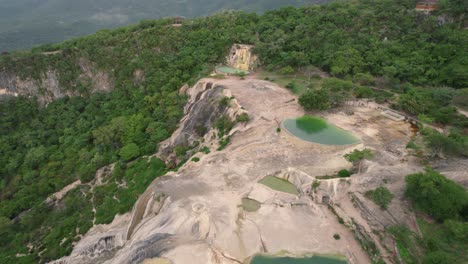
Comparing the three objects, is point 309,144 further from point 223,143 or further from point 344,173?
point 223,143

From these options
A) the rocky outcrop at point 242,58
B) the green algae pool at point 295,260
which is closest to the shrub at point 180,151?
the green algae pool at point 295,260

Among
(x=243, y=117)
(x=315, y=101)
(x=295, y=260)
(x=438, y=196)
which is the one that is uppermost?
(x=315, y=101)

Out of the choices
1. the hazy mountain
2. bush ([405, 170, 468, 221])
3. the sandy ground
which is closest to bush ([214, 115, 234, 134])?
the sandy ground

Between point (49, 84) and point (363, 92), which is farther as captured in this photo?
point (49, 84)

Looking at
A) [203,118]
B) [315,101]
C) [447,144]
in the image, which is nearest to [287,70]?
[315,101]

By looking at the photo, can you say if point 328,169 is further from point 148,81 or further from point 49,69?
point 49,69

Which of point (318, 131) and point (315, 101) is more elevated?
point (315, 101)

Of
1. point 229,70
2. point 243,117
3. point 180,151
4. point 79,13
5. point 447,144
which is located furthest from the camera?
point 79,13

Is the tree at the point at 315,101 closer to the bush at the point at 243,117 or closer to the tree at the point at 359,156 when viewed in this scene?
the bush at the point at 243,117
